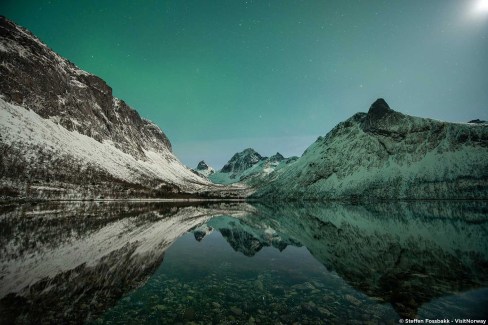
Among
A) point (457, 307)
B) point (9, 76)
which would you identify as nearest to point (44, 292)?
point (457, 307)

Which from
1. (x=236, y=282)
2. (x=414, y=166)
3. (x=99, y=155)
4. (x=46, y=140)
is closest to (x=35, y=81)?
(x=46, y=140)

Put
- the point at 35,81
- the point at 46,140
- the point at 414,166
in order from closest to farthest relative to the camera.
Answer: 1. the point at 46,140
2. the point at 35,81
3. the point at 414,166

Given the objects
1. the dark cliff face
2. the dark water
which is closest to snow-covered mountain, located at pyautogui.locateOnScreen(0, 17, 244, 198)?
the dark cliff face

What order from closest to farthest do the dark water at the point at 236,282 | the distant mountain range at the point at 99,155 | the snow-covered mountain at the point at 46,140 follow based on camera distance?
the dark water at the point at 236,282 → the snow-covered mountain at the point at 46,140 → the distant mountain range at the point at 99,155

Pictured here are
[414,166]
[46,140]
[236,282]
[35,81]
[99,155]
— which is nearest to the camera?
[236,282]

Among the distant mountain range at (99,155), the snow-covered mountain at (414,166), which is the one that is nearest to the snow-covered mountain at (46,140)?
the distant mountain range at (99,155)

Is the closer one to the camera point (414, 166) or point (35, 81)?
point (35, 81)

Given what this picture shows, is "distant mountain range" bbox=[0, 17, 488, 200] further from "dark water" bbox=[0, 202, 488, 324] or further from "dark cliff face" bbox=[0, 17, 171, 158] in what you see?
"dark water" bbox=[0, 202, 488, 324]

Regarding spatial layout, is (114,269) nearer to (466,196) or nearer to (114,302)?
(114,302)

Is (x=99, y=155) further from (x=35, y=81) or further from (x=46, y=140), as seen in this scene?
(x=35, y=81)

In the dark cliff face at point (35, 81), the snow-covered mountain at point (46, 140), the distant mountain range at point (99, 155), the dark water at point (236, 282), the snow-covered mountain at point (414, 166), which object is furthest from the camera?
the dark cliff face at point (35, 81)

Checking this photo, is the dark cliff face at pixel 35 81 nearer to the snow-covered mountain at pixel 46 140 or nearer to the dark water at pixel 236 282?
the snow-covered mountain at pixel 46 140

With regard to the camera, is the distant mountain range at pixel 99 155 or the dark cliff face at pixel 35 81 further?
the dark cliff face at pixel 35 81

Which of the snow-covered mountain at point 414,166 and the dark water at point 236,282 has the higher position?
the snow-covered mountain at point 414,166
